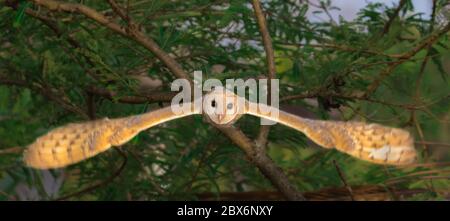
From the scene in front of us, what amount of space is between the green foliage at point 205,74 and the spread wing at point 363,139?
0.32 metres

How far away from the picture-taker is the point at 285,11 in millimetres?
3537

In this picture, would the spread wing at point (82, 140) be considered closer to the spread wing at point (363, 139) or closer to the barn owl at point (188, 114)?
the barn owl at point (188, 114)

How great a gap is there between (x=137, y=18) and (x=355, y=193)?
3.20ft

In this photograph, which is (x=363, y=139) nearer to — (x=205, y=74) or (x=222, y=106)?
(x=222, y=106)

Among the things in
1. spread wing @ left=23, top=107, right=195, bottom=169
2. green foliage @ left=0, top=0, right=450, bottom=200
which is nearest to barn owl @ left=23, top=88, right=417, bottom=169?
spread wing @ left=23, top=107, right=195, bottom=169

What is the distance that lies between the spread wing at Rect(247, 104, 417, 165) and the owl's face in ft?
0.27

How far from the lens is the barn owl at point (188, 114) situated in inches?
74.2

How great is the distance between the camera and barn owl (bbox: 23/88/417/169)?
1.88 meters

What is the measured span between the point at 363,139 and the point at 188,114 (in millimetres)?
429

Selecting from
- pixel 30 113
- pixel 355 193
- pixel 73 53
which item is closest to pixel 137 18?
pixel 73 53

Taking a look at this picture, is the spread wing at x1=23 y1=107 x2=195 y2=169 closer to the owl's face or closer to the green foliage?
the owl's face

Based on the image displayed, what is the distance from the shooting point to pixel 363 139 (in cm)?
194

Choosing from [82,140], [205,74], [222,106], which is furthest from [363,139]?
[82,140]

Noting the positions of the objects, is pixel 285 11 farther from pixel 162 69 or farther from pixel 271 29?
pixel 162 69
